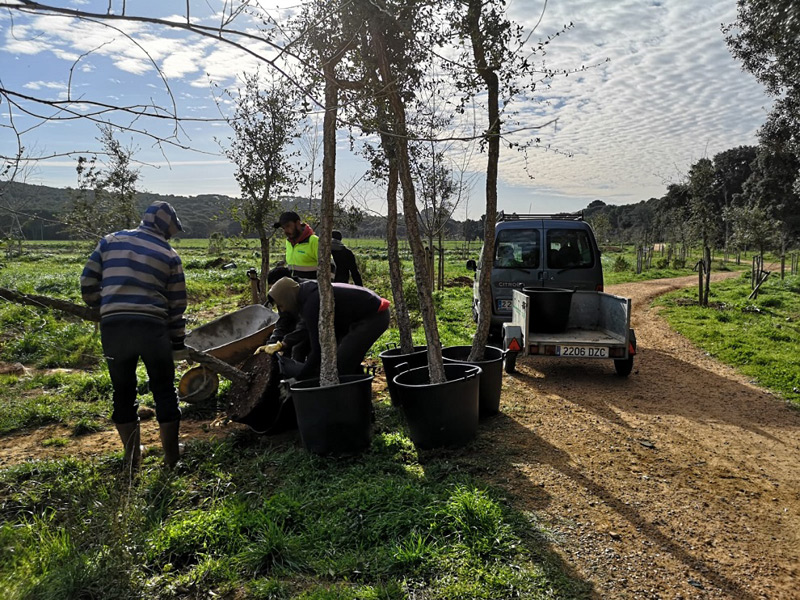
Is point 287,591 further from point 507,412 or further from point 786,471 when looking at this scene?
point 786,471

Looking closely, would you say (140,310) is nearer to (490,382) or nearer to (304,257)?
(304,257)

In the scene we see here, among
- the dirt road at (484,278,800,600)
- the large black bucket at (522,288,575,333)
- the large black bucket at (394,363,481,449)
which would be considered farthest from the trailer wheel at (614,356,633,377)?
the large black bucket at (394,363,481,449)

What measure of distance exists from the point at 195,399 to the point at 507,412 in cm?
341

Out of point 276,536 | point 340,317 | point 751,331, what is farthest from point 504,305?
point 276,536

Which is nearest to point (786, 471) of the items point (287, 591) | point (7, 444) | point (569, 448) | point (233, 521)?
point (569, 448)

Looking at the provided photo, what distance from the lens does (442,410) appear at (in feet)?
13.5

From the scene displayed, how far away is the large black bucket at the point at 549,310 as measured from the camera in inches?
278

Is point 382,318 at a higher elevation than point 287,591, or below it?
higher

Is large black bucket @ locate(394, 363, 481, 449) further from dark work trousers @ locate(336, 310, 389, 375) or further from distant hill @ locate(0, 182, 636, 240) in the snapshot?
distant hill @ locate(0, 182, 636, 240)

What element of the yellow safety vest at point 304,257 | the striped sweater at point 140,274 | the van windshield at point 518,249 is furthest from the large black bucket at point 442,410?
Result: the van windshield at point 518,249

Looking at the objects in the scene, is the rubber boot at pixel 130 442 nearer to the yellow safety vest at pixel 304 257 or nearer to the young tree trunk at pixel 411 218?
the young tree trunk at pixel 411 218

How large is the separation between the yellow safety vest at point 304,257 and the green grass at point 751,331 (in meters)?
5.76

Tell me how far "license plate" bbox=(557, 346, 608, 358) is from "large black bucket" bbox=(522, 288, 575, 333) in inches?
21.8

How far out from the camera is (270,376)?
466 cm
